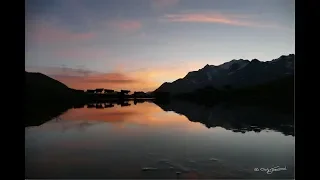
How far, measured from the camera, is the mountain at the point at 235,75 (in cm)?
162

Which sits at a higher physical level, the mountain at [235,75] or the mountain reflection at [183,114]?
the mountain at [235,75]

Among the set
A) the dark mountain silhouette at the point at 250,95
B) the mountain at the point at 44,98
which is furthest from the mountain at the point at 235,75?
the mountain at the point at 44,98

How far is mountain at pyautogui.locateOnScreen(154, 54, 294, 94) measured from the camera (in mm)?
1617

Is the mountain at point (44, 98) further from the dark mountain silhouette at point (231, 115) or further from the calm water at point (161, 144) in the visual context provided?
the dark mountain silhouette at point (231, 115)

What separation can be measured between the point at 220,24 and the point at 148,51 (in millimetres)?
354

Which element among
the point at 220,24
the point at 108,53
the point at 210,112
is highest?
the point at 220,24

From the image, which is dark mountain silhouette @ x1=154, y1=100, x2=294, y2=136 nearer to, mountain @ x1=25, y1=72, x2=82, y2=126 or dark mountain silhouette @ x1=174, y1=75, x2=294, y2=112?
dark mountain silhouette @ x1=174, y1=75, x2=294, y2=112

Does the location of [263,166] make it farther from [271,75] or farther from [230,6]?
[230,6]

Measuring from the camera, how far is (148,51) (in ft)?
5.43

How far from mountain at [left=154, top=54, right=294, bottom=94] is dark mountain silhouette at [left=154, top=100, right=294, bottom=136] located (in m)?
0.08

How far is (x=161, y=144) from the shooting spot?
1.61m

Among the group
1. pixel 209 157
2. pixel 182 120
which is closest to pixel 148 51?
pixel 182 120

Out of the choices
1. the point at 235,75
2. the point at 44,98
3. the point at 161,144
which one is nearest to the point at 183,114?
the point at 161,144

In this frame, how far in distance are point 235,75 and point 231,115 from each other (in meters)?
0.18
